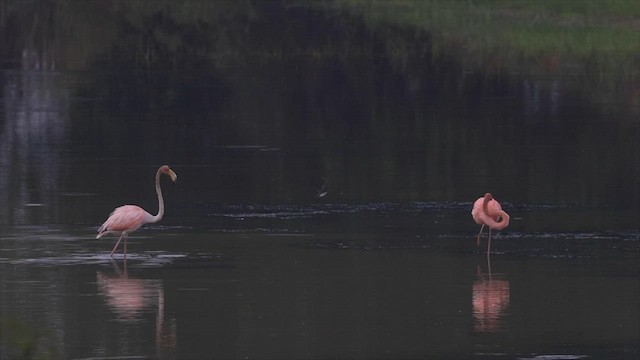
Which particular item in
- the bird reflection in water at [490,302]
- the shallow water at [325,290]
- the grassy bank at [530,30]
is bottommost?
the bird reflection in water at [490,302]

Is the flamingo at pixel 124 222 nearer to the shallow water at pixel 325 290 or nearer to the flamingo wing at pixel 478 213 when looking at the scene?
the shallow water at pixel 325 290

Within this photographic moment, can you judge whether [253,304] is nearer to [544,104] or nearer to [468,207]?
[468,207]

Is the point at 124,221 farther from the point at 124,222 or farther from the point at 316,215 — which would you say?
the point at 316,215

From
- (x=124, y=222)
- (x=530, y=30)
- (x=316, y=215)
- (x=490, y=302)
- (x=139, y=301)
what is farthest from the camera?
(x=530, y=30)

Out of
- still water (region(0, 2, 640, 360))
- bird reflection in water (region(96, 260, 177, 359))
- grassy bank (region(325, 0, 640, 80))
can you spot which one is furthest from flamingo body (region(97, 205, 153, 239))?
grassy bank (region(325, 0, 640, 80))

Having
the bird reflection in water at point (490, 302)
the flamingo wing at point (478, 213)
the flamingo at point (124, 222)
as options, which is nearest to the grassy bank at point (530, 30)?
the flamingo wing at point (478, 213)

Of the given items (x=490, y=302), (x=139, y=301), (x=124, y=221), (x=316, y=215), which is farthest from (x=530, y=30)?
(x=139, y=301)

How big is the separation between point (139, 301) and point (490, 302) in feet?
8.23

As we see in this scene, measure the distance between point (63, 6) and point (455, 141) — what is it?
2589 centimetres

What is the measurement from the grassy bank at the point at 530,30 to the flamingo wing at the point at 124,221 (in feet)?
65.2

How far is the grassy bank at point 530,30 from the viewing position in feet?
123

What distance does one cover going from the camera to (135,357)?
11.3 metres

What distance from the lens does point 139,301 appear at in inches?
525

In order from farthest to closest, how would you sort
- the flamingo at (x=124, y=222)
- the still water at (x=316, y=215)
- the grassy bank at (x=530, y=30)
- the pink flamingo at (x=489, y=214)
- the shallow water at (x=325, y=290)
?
the grassy bank at (x=530, y=30) < the pink flamingo at (x=489, y=214) < the flamingo at (x=124, y=222) < the still water at (x=316, y=215) < the shallow water at (x=325, y=290)
